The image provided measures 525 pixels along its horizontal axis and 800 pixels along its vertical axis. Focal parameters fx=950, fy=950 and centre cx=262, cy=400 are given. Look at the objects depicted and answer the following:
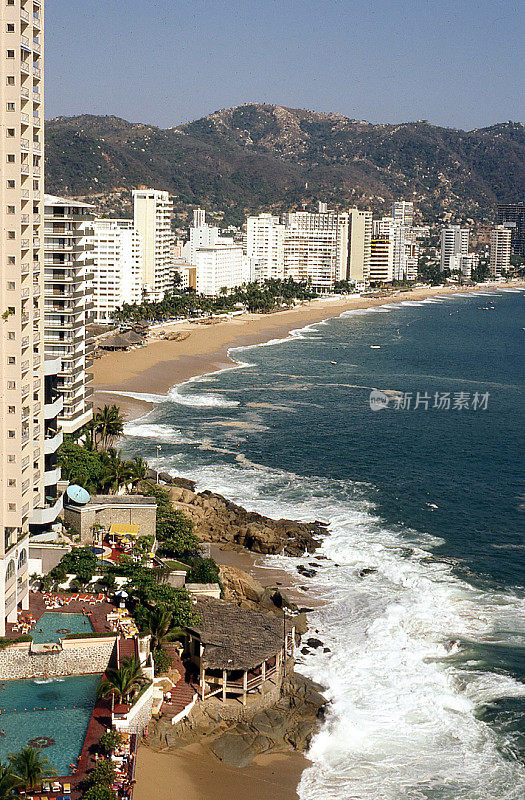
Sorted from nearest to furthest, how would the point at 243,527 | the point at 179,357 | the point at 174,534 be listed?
the point at 174,534, the point at 243,527, the point at 179,357

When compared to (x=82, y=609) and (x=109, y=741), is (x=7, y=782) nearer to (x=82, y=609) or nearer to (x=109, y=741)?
(x=109, y=741)

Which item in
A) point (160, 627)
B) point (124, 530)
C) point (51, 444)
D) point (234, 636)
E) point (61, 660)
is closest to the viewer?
point (61, 660)

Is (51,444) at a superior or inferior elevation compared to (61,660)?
superior

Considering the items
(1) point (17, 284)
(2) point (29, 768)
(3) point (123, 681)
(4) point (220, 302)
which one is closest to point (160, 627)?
(3) point (123, 681)

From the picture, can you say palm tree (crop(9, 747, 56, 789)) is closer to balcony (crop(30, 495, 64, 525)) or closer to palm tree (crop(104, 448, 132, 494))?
balcony (crop(30, 495, 64, 525))

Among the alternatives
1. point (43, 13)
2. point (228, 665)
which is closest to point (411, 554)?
point (228, 665)

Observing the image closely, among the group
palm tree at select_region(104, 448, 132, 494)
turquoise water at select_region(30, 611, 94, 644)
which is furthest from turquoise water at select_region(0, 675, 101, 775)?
palm tree at select_region(104, 448, 132, 494)

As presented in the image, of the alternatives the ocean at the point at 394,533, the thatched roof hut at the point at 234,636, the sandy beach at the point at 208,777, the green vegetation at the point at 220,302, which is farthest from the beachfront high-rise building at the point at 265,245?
the sandy beach at the point at 208,777

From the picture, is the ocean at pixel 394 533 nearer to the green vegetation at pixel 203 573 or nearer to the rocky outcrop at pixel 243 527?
the rocky outcrop at pixel 243 527
